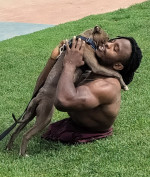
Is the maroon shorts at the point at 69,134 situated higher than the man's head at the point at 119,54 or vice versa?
the man's head at the point at 119,54

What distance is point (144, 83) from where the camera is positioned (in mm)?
6988

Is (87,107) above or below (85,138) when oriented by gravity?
above

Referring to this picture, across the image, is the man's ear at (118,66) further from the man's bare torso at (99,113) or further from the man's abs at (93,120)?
the man's abs at (93,120)

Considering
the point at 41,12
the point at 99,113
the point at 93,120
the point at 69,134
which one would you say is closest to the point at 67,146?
the point at 69,134

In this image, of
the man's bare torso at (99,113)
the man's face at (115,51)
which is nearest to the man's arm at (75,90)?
the man's bare torso at (99,113)

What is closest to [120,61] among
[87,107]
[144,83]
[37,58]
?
[87,107]

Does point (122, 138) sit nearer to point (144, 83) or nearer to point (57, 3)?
→ point (144, 83)

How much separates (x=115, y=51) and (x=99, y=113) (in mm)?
698

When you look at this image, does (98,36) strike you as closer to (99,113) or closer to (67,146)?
(99,113)

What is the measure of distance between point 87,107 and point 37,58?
16.4ft

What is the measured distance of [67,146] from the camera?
15.3 feet

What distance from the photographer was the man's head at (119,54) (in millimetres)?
4167

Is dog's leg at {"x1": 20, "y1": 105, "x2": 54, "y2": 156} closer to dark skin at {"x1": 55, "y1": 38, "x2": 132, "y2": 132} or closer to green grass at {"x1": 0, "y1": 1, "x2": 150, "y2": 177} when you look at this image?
green grass at {"x1": 0, "y1": 1, "x2": 150, "y2": 177}

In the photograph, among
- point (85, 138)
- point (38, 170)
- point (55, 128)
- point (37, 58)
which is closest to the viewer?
point (38, 170)
